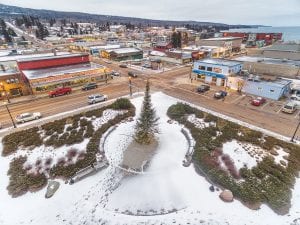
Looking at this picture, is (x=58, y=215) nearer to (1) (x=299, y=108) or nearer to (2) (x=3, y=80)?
(2) (x=3, y=80)

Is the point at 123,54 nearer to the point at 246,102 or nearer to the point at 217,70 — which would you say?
the point at 217,70

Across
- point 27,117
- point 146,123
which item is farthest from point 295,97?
point 27,117

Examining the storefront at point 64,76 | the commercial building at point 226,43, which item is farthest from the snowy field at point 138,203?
the commercial building at point 226,43

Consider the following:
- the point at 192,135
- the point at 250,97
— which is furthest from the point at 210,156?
the point at 250,97

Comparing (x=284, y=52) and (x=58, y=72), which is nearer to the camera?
(x=58, y=72)

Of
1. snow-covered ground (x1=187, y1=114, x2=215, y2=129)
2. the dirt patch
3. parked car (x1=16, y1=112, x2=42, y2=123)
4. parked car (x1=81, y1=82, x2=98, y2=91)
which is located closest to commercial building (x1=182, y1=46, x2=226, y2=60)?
parked car (x1=81, y1=82, x2=98, y2=91)

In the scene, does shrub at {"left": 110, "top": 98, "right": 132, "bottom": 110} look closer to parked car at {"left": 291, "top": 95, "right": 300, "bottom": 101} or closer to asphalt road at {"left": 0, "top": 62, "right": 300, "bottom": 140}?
asphalt road at {"left": 0, "top": 62, "right": 300, "bottom": 140}
